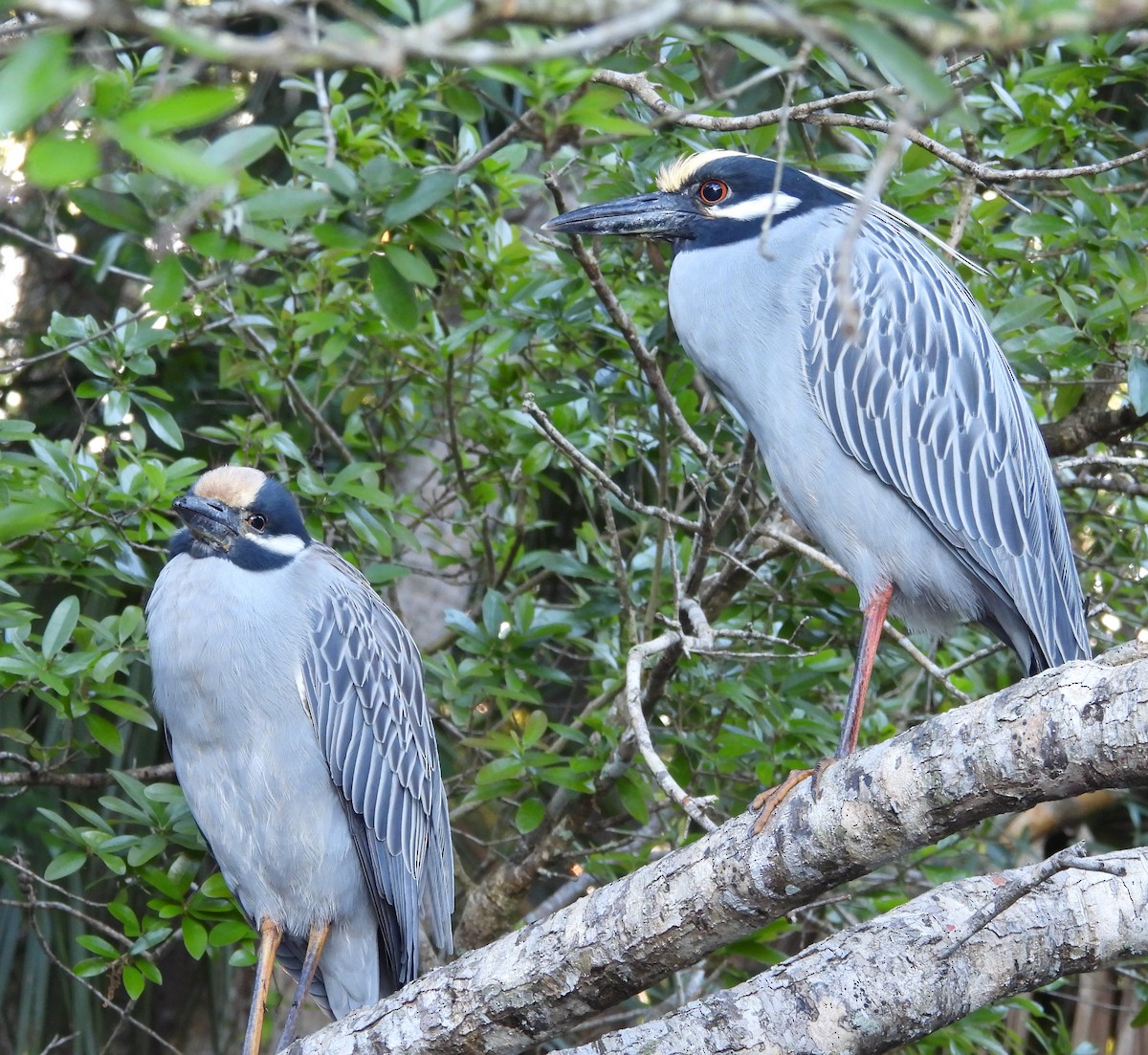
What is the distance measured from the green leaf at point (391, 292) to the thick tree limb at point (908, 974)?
121cm

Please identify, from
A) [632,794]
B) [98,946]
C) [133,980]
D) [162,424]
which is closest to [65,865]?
[98,946]

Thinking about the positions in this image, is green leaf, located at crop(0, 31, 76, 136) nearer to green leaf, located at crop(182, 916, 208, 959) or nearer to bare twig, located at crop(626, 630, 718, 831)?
bare twig, located at crop(626, 630, 718, 831)

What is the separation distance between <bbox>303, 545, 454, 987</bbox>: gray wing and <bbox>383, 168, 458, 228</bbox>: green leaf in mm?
1640

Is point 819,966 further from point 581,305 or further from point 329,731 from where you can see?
point 581,305

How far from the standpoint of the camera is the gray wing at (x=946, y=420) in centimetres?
291

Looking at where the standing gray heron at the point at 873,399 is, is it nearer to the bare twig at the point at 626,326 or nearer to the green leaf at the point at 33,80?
the bare twig at the point at 626,326

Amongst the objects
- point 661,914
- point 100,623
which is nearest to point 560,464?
point 100,623

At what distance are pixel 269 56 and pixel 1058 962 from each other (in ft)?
6.13

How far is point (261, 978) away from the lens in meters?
3.18

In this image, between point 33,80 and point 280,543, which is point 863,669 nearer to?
point 280,543

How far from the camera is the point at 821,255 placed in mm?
2965

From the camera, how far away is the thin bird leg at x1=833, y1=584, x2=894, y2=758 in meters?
2.59

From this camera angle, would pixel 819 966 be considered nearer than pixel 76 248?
Yes

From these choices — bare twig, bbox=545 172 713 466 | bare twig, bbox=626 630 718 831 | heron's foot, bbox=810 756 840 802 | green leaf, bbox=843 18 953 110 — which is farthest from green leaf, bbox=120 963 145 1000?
green leaf, bbox=843 18 953 110
